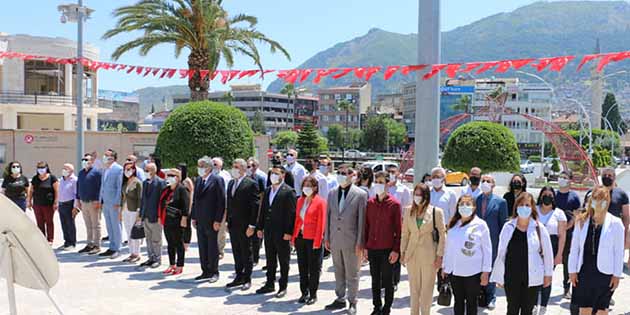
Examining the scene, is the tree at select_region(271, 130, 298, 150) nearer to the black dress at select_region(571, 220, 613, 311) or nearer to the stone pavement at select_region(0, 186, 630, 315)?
the stone pavement at select_region(0, 186, 630, 315)

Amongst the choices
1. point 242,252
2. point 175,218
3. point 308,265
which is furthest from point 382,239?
point 175,218

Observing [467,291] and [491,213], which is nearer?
[467,291]

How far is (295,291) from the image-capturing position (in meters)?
8.55

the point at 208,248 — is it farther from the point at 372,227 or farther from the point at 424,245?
the point at 424,245

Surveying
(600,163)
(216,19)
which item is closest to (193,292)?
(216,19)

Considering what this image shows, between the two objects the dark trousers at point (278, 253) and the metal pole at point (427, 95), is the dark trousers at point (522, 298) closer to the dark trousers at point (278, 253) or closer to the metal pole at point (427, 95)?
the dark trousers at point (278, 253)

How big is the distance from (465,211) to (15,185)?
359 inches

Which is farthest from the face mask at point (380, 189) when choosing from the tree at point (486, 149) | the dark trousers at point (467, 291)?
the tree at point (486, 149)

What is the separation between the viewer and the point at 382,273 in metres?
7.14

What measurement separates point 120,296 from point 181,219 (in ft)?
5.49

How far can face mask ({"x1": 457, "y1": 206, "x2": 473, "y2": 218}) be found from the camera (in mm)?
6035

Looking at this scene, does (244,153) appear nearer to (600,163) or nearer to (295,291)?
(295,291)

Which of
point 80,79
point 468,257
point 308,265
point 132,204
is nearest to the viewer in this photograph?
point 468,257

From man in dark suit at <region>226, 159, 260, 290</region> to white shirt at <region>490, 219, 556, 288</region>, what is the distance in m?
3.81
